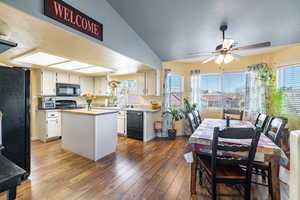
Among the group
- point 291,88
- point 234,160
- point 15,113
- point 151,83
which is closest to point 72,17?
point 15,113

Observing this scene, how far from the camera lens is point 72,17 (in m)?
1.75

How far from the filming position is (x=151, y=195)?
5.97 ft

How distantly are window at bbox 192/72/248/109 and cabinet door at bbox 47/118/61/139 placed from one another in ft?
15.0

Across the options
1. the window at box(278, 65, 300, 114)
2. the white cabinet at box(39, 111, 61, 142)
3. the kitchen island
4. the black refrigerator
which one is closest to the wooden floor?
the kitchen island

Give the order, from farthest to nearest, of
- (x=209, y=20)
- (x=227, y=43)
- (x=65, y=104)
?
(x=65, y=104) < (x=209, y=20) < (x=227, y=43)

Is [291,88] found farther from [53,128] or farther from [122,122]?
[53,128]

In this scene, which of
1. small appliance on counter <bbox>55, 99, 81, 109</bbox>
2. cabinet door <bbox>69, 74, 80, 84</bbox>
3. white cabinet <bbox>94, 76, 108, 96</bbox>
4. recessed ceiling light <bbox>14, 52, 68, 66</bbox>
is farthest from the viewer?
white cabinet <bbox>94, 76, 108, 96</bbox>

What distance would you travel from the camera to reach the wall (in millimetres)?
1415

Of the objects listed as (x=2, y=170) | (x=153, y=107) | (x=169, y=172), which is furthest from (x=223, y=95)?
(x=2, y=170)

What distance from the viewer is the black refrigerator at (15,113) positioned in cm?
185

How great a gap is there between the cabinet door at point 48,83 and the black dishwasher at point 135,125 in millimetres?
2473

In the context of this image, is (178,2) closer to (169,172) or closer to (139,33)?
(139,33)

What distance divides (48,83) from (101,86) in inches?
68.3

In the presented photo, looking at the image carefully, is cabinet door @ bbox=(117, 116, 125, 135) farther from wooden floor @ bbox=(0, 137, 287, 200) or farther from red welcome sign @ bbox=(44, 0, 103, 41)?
red welcome sign @ bbox=(44, 0, 103, 41)
